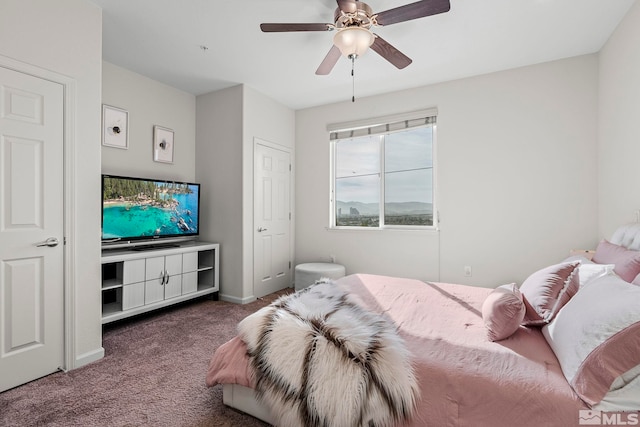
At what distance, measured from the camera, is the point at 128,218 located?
3.11 meters

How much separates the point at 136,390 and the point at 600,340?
2.44 meters

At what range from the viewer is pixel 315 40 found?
2742mm

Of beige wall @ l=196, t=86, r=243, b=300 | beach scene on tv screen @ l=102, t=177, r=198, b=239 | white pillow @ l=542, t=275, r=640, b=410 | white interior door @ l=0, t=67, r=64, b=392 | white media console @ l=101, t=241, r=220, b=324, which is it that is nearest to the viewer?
white pillow @ l=542, t=275, r=640, b=410

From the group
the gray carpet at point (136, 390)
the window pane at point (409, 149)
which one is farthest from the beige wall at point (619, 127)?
the gray carpet at point (136, 390)

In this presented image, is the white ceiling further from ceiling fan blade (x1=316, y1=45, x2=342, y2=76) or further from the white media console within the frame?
the white media console

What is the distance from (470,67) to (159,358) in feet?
13.4

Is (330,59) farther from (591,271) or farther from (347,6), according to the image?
(591,271)

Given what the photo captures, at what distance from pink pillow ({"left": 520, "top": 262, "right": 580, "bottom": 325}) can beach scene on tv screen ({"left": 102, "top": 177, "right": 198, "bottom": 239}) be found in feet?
11.3

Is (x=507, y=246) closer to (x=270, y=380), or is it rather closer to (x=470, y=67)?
(x=470, y=67)

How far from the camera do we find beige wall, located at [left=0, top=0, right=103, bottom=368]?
6.75 ft

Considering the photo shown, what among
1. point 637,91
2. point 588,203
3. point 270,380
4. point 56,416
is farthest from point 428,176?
point 56,416

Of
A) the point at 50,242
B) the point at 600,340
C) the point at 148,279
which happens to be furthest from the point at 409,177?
the point at 50,242

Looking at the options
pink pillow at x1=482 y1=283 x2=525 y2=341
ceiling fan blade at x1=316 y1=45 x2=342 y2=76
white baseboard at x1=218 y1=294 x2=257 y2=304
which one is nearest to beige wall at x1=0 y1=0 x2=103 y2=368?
white baseboard at x1=218 y1=294 x2=257 y2=304

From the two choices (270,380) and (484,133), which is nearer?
(270,380)
